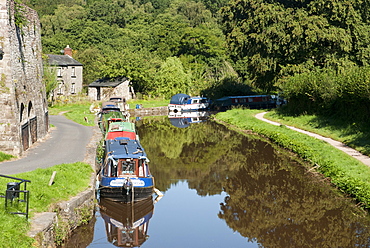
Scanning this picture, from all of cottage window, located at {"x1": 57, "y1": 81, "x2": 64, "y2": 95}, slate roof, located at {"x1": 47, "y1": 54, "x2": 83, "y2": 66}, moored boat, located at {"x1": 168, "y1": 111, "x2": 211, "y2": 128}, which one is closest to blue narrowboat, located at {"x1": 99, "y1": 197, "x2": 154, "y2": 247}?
moored boat, located at {"x1": 168, "y1": 111, "x2": 211, "y2": 128}

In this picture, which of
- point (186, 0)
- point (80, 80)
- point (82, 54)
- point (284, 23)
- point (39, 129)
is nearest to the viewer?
point (39, 129)

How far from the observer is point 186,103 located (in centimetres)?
6341

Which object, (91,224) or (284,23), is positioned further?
(284,23)

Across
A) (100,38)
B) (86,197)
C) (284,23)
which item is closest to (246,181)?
(86,197)

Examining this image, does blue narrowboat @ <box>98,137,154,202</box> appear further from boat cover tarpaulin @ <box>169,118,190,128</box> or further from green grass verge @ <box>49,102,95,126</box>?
boat cover tarpaulin @ <box>169,118,190,128</box>

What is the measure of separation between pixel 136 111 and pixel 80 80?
16264mm

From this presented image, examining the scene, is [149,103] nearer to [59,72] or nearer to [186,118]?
[186,118]

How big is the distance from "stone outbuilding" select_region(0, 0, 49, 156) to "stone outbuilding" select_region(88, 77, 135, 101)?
115 feet

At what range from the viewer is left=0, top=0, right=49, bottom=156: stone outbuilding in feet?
74.1

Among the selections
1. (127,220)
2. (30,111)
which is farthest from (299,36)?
(127,220)

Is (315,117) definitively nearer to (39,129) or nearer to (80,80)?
(39,129)

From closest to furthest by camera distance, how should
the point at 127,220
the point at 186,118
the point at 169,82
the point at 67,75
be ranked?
the point at 127,220 → the point at 186,118 → the point at 67,75 → the point at 169,82

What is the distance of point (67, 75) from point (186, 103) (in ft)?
60.4

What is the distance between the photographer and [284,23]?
4922cm
